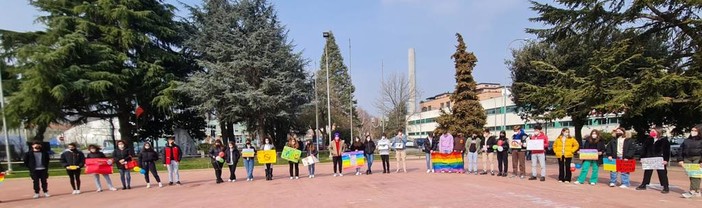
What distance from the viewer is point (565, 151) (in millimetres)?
13641

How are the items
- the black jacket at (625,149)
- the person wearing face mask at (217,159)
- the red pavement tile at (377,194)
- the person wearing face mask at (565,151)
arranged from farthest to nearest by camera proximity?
the person wearing face mask at (217,159), the person wearing face mask at (565,151), the black jacket at (625,149), the red pavement tile at (377,194)

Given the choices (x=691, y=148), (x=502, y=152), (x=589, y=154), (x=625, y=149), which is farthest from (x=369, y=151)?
(x=691, y=148)

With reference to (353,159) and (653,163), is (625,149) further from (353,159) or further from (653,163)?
(353,159)

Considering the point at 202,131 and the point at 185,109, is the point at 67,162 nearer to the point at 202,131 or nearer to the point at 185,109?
the point at 185,109

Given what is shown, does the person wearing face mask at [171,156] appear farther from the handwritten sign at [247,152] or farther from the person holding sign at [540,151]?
the person holding sign at [540,151]

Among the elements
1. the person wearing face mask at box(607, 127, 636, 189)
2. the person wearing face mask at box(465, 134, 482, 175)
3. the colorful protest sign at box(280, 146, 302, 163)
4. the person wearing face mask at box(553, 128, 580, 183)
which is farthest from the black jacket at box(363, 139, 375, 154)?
the person wearing face mask at box(607, 127, 636, 189)

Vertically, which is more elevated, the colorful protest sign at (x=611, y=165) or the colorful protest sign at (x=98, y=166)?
the colorful protest sign at (x=98, y=166)

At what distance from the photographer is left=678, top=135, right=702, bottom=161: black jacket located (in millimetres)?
10591

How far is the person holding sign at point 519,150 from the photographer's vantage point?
49.7 ft

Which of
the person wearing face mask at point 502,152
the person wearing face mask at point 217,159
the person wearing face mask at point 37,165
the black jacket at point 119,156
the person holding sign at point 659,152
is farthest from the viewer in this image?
the person wearing face mask at point 217,159

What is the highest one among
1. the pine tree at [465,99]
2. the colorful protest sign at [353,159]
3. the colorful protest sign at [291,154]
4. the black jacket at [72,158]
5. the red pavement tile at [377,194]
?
the pine tree at [465,99]

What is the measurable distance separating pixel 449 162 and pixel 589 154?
5407 millimetres

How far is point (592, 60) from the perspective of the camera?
20.7 metres

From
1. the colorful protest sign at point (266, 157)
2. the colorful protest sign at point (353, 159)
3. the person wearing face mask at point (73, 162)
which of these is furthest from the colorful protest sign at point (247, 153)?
the person wearing face mask at point (73, 162)
